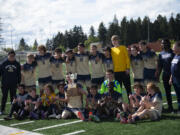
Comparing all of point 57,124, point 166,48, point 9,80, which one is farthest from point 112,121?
point 9,80

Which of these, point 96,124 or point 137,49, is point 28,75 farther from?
point 137,49

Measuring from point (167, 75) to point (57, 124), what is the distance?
3.12m

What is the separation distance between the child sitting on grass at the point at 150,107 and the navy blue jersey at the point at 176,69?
528mm

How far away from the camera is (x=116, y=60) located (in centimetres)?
668

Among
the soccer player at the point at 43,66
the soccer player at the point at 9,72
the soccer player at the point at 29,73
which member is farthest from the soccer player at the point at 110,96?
the soccer player at the point at 9,72

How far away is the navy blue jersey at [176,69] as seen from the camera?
540 centimetres

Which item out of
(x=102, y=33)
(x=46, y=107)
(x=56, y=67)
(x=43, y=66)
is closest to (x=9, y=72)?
(x=43, y=66)

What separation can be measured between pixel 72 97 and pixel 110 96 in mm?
1042

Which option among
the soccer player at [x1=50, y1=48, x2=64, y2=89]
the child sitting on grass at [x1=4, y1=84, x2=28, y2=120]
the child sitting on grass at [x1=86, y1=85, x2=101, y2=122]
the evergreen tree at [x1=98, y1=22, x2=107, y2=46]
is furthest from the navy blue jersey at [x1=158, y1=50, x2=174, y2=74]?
the evergreen tree at [x1=98, y1=22, x2=107, y2=46]

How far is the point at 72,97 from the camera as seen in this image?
20.5ft

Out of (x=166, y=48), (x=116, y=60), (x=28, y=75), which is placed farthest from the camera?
(x=28, y=75)

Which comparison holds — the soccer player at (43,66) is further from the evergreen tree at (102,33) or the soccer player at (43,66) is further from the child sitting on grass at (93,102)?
the evergreen tree at (102,33)

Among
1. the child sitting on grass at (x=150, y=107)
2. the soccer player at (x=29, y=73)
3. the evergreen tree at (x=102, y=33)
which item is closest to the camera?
the child sitting on grass at (x=150, y=107)

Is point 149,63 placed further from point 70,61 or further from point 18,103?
point 18,103
